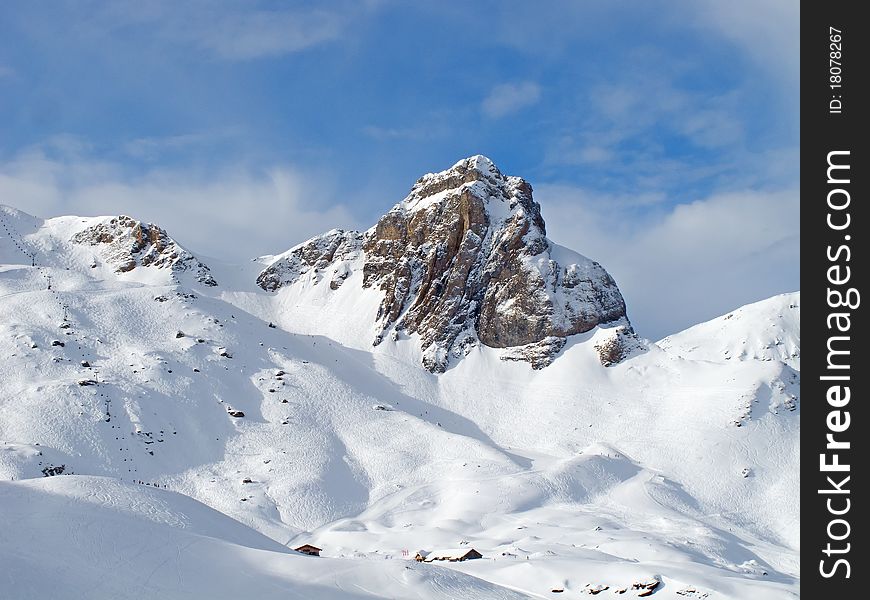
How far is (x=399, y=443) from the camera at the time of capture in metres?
63.2

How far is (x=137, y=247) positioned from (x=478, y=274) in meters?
51.3

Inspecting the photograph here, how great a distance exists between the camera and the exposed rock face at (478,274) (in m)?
86.8

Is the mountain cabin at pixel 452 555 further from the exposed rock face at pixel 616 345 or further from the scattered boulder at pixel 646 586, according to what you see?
the exposed rock face at pixel 616 345

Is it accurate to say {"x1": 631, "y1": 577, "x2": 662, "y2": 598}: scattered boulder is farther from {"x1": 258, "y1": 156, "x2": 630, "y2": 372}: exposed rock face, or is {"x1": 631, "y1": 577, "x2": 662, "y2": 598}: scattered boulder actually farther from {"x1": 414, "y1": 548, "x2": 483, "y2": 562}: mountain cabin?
{"x1": 258, "y1": 156, "x2": 630, "y2": 372}: exposed rock face

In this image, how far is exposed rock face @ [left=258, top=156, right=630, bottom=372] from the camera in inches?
3418

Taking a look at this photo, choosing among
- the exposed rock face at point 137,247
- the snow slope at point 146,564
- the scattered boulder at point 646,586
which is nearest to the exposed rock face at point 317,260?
the exposed rock face at point 137,247

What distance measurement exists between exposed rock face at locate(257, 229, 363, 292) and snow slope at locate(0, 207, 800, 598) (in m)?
17.2

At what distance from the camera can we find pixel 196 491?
52.2 m

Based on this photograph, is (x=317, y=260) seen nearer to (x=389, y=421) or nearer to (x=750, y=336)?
(x=389, y=421)
